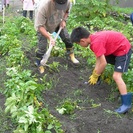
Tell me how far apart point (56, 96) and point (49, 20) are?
136cm

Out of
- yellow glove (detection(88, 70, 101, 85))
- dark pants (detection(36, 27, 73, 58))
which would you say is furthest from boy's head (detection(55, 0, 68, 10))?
yellow glove (detection(88, 70, 101, 85))

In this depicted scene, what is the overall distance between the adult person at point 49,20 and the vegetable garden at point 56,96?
30 cm

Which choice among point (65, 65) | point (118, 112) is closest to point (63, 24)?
point (65, 65)

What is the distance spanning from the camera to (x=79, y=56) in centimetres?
657

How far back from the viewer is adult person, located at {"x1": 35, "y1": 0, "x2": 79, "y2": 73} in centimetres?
516

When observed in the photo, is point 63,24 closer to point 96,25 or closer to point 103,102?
point 103,102

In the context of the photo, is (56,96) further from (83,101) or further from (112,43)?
(112,43)

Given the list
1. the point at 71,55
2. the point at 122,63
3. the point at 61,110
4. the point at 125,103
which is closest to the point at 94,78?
the point at 122,63

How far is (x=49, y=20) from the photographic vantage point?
5.43m

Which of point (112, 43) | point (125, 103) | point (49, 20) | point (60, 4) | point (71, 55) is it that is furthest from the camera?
point (71, 55)

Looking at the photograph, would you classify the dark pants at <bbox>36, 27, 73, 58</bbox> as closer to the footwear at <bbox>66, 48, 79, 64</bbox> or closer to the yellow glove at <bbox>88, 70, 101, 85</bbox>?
the footwear at <bbox>66, 48, 79, 64</bbox>

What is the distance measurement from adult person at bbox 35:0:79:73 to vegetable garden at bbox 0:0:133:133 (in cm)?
30

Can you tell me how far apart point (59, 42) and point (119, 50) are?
273 centimetres

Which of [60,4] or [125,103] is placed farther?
[60,4]
